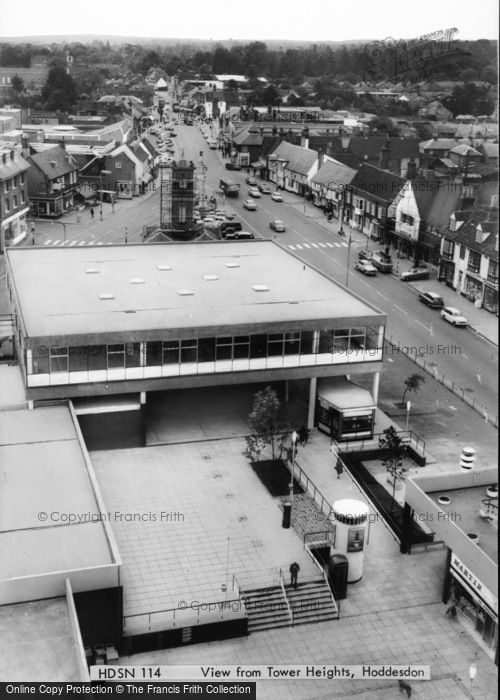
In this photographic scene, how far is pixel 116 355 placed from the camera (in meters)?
37.8

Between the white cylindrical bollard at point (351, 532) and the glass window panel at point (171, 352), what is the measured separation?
1188 cm

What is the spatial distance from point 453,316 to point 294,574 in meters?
31.7

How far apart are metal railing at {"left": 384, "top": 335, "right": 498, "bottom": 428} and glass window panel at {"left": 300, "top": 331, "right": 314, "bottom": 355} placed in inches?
356

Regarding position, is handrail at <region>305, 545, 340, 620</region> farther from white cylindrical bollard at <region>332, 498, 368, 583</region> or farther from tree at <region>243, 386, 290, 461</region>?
tree at <region>243, 386, 290, 461</region>

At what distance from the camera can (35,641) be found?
22.4 m

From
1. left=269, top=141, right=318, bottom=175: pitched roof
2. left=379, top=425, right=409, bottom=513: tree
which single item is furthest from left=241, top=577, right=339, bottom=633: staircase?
left=269, top=141, right=318, bottom=175: pitched roof

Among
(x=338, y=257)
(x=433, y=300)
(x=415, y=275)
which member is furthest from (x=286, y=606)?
(x=338, y=257)

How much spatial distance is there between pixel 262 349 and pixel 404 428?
7805mm

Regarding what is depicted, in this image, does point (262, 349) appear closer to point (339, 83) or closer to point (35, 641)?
point (35, 641)

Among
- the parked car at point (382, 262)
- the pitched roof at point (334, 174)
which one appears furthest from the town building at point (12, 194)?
the pitched roof at point (334, 174)

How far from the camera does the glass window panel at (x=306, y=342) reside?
131 ft

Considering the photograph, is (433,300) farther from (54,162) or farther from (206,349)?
(54,162)

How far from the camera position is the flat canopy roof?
3928 centimetres

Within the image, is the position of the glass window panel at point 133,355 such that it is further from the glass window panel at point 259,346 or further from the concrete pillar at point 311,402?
the concrete pillar at point 311,402
